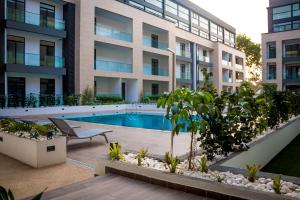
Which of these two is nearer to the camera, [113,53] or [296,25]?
[113,53]

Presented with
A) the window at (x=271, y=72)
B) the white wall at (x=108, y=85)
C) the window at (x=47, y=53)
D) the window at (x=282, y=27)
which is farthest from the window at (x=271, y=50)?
the window at (x=47, y=53)

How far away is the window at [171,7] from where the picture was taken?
120ft

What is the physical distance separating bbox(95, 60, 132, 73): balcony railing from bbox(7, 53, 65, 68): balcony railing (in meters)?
3.36

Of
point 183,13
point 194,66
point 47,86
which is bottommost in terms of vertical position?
point 47,86

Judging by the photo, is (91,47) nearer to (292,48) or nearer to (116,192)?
(116,192)

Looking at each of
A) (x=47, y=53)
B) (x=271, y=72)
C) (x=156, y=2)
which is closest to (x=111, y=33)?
(x=47, y=53)

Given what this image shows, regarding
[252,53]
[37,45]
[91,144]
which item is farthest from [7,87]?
[252,53]

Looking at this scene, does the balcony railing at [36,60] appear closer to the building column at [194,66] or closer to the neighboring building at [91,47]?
the neighboring building at [91,47]

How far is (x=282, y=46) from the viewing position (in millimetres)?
39312

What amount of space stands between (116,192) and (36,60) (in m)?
19.2

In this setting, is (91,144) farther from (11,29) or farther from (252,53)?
(252,53)

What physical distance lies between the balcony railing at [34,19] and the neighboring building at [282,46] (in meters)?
29.6

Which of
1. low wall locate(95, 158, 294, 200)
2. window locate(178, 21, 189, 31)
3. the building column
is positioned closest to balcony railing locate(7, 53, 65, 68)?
low wall locate(95, 158, 294, 200)

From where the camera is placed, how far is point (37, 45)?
2177 cm
